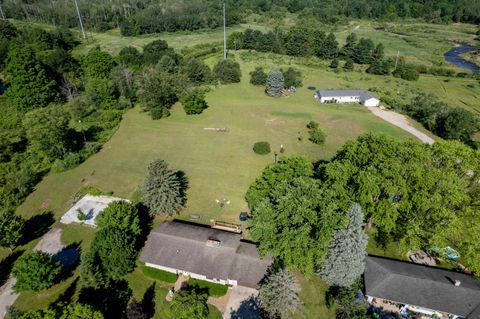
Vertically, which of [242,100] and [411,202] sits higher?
[411,202]

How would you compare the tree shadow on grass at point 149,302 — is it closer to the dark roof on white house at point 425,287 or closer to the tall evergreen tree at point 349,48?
the dark roof on white house at point 425,287

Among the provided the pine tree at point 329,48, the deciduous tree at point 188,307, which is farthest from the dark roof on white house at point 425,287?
the pine tree at point 329,48

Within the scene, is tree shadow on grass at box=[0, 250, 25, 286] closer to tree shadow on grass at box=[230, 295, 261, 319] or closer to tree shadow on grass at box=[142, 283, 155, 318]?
tree shadow on grass at box=[142, 283, 155, 318]

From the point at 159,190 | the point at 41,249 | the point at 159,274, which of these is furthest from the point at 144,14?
the point at 159,274

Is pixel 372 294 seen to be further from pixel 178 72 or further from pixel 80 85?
pixel 80 85

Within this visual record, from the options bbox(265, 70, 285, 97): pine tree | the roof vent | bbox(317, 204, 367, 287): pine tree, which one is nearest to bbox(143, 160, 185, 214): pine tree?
the roof vent

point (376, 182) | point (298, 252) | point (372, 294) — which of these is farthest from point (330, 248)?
point (376, 182)

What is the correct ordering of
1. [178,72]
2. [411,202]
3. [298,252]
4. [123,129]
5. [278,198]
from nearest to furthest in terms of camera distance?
[298,252]
[411,202]
[278,198]
[123,129]
[178,72]

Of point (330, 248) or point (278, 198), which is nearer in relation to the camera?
point (330, 248)
